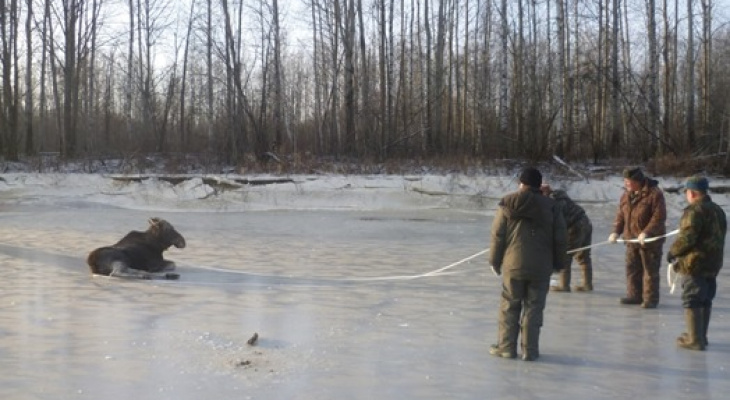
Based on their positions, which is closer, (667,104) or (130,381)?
(130,381)

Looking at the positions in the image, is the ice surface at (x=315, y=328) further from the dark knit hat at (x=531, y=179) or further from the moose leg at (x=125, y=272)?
the dark knit hat at (x=531, y=179)

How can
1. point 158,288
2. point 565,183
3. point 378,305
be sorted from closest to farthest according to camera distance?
point 378,305 < point 158,288 < point 565,183

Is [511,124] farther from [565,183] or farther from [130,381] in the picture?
[130,381]

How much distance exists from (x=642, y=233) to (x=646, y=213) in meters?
0.43

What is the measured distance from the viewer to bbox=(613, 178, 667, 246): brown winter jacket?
7633 millimetres

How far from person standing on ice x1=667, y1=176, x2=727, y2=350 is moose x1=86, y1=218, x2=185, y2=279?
6.09m

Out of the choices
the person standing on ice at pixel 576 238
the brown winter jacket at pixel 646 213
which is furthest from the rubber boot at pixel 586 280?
the brown winter jacket at pixel 646 213

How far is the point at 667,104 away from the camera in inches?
1040

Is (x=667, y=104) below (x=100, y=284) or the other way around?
the other way around

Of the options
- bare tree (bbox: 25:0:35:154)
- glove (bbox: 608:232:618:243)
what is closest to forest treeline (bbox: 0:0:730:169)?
bare tree (bbox: 25:0:35:154)

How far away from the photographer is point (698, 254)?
6.01 meters

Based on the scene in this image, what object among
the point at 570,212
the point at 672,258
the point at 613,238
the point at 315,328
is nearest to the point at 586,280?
the point at 570,212

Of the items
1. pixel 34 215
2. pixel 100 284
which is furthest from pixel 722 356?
pixel 34 215

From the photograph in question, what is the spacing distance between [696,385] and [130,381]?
13.5 feet
